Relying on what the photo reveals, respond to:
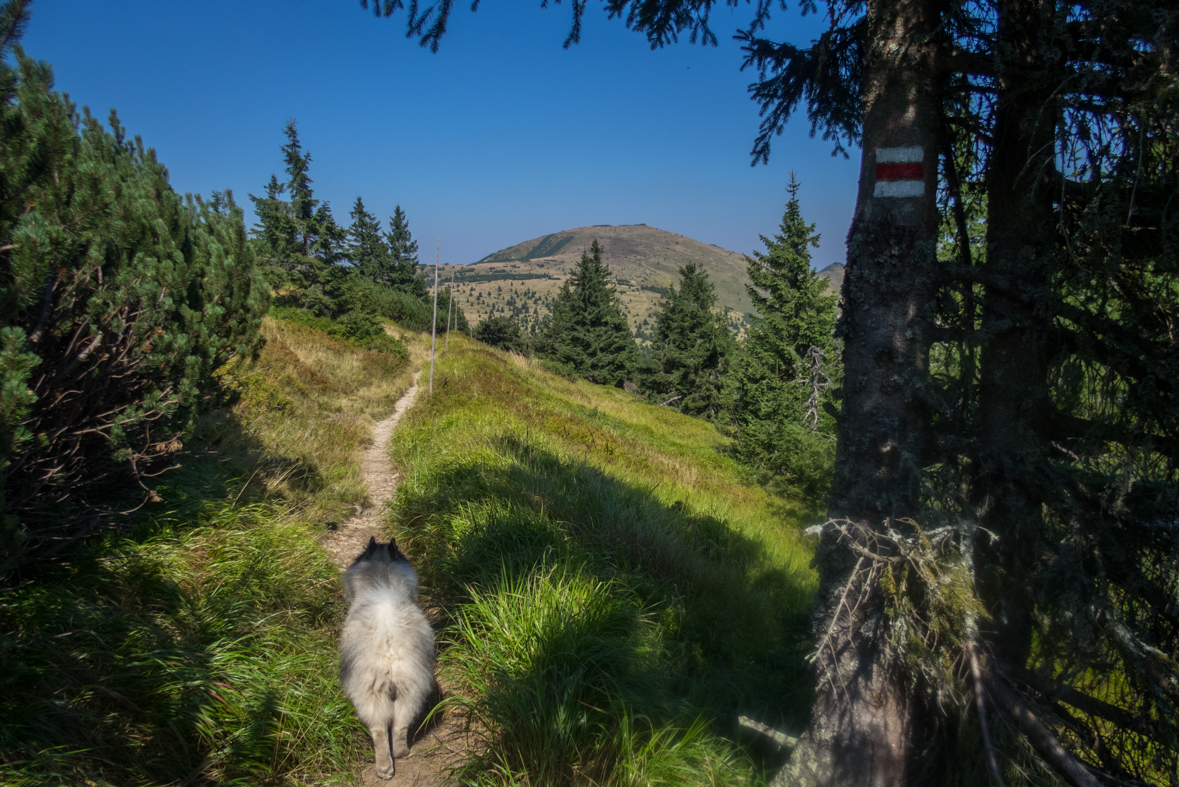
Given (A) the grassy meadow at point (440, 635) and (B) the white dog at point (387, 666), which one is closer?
(A) the grassy meadow at point (440, 635)

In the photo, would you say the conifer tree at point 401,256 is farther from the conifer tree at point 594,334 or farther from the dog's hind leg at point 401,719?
the dog's hind leg at point 401,719

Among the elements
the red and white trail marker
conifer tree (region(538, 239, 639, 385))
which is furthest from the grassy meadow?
conifer tree (region(538, 239, 639, 385))

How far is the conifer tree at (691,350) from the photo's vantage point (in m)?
31.8

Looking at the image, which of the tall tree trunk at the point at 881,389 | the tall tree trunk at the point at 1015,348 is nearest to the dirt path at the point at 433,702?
the tall tree trunk at the point at 881,389

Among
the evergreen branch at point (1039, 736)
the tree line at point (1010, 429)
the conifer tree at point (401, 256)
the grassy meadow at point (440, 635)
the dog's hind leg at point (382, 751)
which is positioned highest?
the conifer tree at point (401, 256)

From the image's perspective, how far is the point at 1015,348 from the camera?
85.0 inches

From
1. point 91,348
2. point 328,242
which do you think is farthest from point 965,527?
point 328,242

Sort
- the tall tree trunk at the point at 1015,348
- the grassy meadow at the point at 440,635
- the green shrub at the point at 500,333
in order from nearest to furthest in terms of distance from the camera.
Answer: the tall tree trunk at the point at 1015,348 < the grassy meadow at the point at 440,635 < the green shrub at the point at 500,333

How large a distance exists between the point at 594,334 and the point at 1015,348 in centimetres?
3663

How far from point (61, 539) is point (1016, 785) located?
14.7 feet

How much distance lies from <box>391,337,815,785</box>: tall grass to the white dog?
1.20 feet

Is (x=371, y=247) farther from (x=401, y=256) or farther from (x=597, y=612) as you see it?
(x=597, y=612)

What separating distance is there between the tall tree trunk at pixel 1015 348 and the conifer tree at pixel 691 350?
29.1m

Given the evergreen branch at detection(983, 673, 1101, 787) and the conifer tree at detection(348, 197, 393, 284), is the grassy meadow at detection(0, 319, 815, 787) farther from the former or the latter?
the conifer tree at detection(348, 197, 393, 284)
